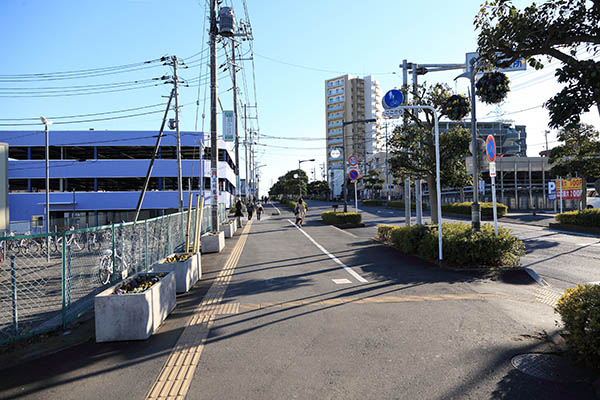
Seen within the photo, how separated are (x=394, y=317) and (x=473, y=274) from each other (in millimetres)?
3628

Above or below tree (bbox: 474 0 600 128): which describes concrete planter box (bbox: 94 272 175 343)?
below

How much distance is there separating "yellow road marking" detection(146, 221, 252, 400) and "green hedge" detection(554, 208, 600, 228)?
17.1 m

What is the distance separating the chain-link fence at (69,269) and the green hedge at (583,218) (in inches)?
708

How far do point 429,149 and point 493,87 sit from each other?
20.1 feet

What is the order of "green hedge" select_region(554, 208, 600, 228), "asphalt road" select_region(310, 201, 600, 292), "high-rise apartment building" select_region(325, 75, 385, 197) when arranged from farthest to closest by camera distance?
"high-rise apartment building" select_region(325, 75, 385, 197) < "green hedge" select_region(554, 208, 600, 228) < "asphalt road" select_region(310, 201, 600, 292)

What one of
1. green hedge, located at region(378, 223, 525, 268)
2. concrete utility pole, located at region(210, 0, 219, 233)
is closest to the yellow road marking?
green hedge, located at region(378, 223, 525, 268)

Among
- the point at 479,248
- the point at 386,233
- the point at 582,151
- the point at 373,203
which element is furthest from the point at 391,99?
the point at 373,203

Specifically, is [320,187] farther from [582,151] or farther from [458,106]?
[458,106]

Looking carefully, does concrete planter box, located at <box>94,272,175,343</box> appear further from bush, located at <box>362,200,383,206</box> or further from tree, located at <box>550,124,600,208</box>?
bush, located at <box>362,200,383,206</box>

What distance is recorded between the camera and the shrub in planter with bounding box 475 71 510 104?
691cm

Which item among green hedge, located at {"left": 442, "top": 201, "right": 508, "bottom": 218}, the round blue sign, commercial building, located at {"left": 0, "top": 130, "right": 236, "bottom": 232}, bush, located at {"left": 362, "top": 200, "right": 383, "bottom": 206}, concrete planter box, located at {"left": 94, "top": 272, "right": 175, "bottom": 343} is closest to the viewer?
concrete planter box, located at {"left": 94, "top": 272, "right": 175, "bottom": 343}

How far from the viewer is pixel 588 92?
4109 mm

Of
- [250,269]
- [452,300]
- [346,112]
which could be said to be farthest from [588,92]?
[346,112]

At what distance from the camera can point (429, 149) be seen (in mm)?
12977
